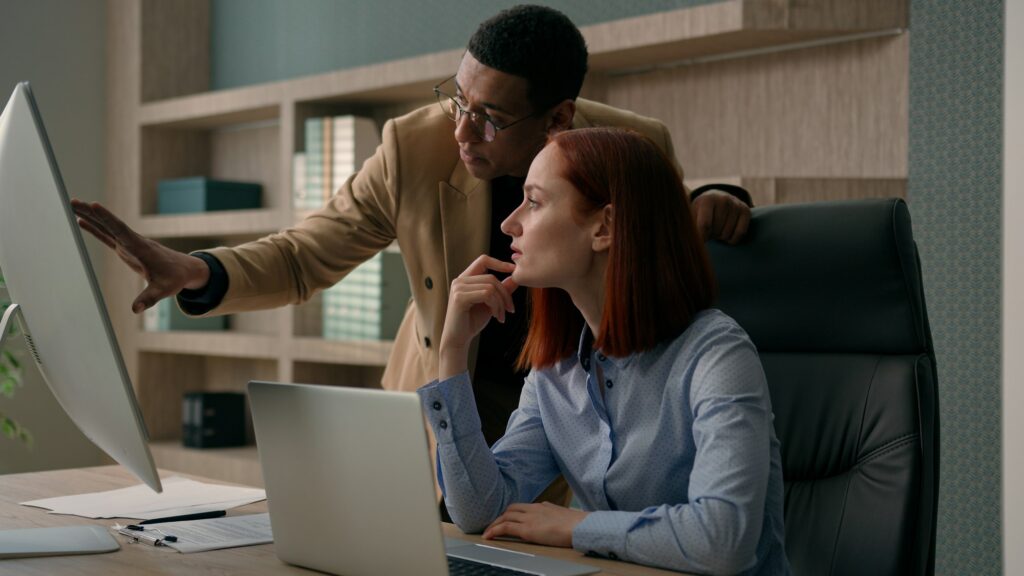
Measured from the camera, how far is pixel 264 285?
1.97 m

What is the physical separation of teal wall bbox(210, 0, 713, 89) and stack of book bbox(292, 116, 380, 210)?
1.19ft

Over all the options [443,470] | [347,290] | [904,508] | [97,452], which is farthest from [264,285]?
[97,452]

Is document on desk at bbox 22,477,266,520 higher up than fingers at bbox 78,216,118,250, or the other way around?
fingers at bbox 78,216,118,250

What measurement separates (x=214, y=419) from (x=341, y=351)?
2.72ft

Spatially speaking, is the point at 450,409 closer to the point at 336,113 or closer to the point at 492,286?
the point at 492,286

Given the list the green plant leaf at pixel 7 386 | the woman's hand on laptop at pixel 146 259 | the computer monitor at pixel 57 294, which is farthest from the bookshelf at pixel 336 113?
the computer monitor at pixel 57 294

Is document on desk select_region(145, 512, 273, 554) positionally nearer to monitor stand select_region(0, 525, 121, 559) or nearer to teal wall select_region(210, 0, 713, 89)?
monitor stand select_region(0, 525, 121, 559)

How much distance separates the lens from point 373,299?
11.6ft

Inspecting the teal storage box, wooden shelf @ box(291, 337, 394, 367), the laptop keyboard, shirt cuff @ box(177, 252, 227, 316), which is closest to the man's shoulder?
shirt cuff @ box(177, 252, 227, 316)

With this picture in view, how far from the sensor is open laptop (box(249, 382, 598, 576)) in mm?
1035

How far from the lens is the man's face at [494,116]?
1793 millimetres

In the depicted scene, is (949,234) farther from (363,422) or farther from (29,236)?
(29,236)

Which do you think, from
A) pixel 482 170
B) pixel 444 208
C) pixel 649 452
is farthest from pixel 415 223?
pixel 649 452

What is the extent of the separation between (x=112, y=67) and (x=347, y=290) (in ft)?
5.62
